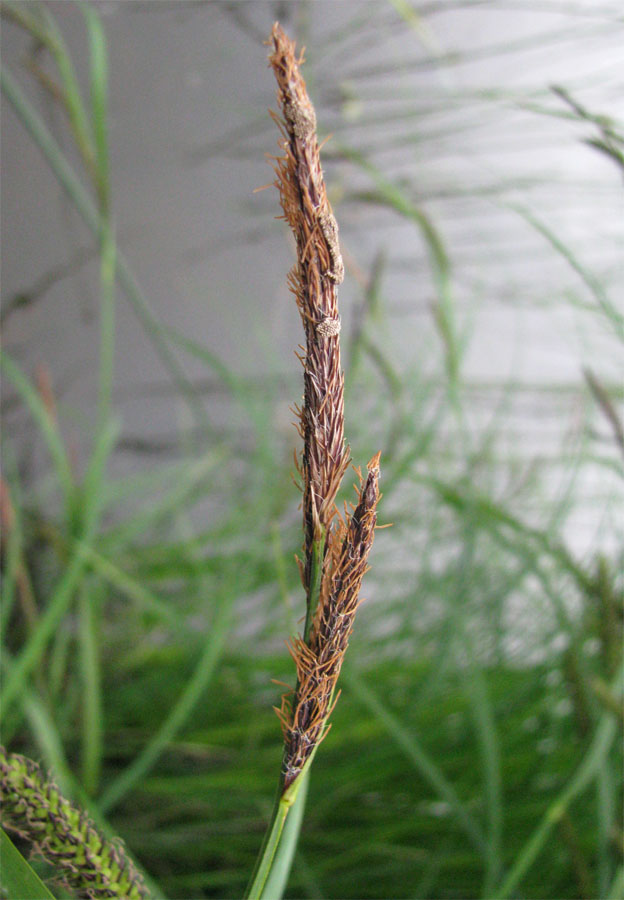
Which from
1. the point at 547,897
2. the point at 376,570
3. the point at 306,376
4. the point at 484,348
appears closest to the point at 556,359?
the point at 484,348

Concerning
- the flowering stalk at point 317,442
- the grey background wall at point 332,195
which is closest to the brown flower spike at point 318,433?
the flowering stalk at point 317,442

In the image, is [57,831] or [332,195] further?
[332,195]

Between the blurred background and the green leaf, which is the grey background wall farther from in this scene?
the green leaf

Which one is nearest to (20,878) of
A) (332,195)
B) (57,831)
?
(57,831)

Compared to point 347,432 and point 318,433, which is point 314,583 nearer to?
point 318,433

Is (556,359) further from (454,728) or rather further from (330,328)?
(330,328)

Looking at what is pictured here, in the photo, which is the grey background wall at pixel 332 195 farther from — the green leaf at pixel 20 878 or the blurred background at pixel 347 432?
the green leaf at pixel 20 878
